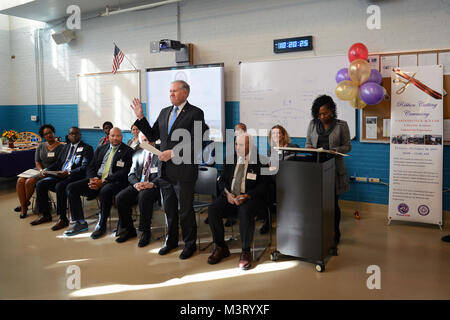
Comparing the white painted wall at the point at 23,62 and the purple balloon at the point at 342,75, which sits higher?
the white painted wall at the point at 23,62

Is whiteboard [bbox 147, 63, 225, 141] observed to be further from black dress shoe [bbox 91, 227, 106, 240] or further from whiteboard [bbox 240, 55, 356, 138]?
black dress shoe [bbox 91, 227, 106, 240]

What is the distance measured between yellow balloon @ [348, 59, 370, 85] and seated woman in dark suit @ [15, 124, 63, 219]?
3.94m

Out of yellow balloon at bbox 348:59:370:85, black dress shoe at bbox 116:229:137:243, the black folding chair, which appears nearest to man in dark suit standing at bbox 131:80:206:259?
the black folding chair

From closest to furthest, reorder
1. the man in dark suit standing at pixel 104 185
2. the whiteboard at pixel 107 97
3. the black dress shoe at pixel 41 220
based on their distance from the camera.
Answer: the man in dark suit standing at pixel 104 185 → the black dress shoe at pixel 41 220 → the whiteboard at pixel 107 97

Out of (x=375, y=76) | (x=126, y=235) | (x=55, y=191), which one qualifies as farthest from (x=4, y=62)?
(x=375, y=76)

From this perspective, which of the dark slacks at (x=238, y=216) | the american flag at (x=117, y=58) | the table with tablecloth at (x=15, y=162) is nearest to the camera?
the dark slacks at (x=238, y=216)

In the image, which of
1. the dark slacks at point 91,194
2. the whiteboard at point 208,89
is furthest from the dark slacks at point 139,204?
the whiteboard at point 208,89

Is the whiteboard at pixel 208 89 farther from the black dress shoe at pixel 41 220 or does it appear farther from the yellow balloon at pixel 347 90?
the black dress shoe at pixel 41 220

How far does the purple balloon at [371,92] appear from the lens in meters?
4.36

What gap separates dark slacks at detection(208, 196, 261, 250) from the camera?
3496 millimetres

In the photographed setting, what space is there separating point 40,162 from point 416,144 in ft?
16.1

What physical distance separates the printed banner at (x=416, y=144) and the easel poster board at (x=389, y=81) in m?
0.29

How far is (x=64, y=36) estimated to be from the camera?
25.8 feet

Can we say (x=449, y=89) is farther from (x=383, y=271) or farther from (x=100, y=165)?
(x=100, y=165)
